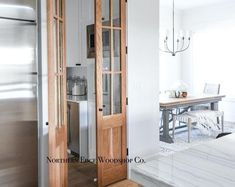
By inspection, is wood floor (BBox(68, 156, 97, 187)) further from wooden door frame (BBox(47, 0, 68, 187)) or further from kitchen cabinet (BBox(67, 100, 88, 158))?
wooden door frame (BBox(47, 0, 68, 187))

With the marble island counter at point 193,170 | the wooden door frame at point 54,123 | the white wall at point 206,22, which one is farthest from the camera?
Result: the white wall at point 206,22

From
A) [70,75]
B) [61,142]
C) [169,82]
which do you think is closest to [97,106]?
[61,142]

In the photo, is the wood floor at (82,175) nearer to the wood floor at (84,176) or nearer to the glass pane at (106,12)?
the wood floor at (84,176)

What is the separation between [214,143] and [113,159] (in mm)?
1749

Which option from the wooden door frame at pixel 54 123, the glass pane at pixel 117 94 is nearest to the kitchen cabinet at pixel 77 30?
the glass pane at pixel 117 94

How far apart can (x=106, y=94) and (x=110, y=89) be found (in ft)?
0.26

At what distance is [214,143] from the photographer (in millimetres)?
1640

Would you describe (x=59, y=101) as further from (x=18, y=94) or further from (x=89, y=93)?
(x=89, y=93)

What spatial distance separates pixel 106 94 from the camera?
3.10 meters

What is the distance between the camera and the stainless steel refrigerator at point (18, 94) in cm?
209

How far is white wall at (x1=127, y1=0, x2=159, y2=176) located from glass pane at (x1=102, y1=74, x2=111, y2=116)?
0.94 feet

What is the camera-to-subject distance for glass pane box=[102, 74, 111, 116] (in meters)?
3.08

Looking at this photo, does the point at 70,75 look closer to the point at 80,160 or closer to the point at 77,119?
the point at 77,119

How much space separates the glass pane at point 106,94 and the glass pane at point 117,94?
0.27 feet
